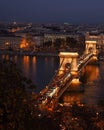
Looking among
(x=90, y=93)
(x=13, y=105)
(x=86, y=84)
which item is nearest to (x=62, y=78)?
(x=90, y=93)

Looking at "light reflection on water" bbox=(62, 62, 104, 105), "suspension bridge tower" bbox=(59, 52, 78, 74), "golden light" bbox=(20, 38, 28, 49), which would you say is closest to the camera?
"light reflection on water" bbox=(62, 62, 104, 105)

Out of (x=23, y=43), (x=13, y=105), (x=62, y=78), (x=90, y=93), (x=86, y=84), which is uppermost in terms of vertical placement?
(x=13, y=105)

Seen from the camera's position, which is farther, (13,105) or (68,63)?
(68,63)

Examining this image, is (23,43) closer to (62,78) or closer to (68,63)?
(68,63)

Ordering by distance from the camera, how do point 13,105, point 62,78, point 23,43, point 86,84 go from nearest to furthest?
point 13,105 → point 62,78 → point 86,84 → point 23,43

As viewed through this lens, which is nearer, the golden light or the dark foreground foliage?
the dark foreground foliage

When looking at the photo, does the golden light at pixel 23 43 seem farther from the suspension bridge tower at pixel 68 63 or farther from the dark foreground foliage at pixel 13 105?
the dark foreground foliage at pixel 13 105

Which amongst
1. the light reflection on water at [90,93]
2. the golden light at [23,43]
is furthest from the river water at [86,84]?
the golden light at [23,43]

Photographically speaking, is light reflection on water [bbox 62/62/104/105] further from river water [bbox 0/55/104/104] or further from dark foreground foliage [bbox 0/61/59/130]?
dark foreground foliage [bbox 0/61/59/130]

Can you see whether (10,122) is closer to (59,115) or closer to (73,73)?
(59,115)

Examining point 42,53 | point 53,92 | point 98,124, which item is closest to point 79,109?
point 98,124

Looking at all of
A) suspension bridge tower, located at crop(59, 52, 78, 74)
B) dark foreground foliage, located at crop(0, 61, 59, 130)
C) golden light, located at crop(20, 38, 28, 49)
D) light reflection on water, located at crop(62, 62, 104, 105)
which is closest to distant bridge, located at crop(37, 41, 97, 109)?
suspension bridge tower, located at crop(59, 52, 78, 74)

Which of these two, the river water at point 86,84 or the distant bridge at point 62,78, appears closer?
the distant bridge at point 62,78
